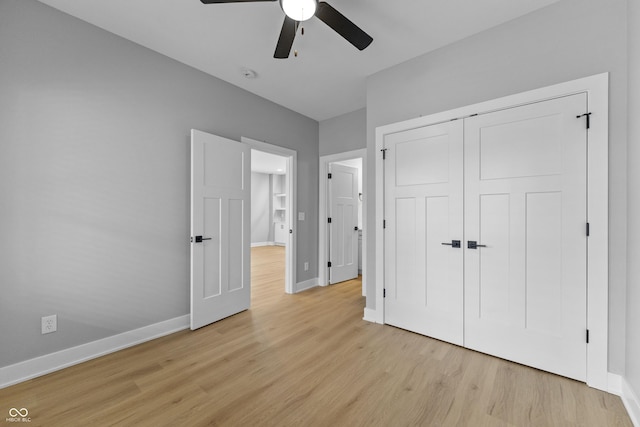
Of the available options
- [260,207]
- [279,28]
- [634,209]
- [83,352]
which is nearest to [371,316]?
[634,209]

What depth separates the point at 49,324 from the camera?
200 centimetres

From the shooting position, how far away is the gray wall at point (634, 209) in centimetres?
153

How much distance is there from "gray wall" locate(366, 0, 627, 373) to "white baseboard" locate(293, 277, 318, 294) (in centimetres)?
263

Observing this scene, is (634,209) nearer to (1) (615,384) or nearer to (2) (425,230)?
(1) (615,384)

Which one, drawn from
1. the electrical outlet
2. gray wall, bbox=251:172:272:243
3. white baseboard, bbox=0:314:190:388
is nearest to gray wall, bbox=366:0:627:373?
white baseboard, bbox=0:314:190:388

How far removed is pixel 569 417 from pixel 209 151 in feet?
11.4

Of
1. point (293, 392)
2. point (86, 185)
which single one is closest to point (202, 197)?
point (86, 185)

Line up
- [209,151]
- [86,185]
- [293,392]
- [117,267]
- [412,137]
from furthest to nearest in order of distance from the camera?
1. [209,151]
2. [412,137]
3. [117,267]
4. [86,185]
5. [293,392]

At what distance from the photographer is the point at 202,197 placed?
9.10 ft

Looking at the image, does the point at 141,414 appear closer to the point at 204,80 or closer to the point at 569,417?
the point at 569,417

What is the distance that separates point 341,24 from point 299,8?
28 centimetres

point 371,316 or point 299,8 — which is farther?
point 371,316

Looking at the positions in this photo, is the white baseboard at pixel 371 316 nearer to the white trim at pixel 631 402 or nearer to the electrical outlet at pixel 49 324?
the white trim at pixel 631 402

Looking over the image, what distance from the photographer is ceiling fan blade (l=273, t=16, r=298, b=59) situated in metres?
1.74
